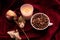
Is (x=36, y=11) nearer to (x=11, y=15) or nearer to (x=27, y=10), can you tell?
(x=27, y=10)

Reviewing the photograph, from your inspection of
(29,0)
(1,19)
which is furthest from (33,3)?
(1,19)

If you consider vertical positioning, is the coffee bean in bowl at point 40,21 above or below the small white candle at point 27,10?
below

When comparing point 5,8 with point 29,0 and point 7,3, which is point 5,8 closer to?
point 7,3

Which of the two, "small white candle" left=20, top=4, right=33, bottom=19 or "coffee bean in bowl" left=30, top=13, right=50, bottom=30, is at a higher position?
"small white candle" left=20, top=4, right=33, bottom=19

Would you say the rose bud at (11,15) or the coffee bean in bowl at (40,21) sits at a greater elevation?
the rose bud at (11,15)

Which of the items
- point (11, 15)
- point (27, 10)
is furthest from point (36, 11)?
point (11, 15)
